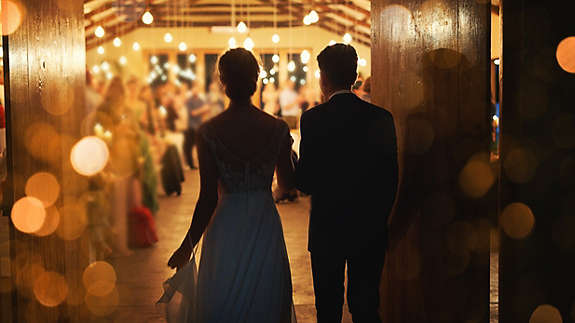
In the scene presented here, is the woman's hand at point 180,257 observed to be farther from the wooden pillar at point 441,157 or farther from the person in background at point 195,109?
the wooden pillar at point 441,157

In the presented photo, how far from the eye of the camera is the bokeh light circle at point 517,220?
2.40 meters

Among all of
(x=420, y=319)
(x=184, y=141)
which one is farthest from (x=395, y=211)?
(x=184, y=141)

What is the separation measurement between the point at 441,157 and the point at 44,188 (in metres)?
1.81

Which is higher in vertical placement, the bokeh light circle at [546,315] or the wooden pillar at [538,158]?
the wooden pillar at [538,158]

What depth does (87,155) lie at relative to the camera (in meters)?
3.03

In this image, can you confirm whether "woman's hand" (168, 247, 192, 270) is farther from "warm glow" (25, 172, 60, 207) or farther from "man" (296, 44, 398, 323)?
"warm glow" (25, 172, 60, 207)

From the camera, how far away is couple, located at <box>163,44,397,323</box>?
2164 millimetres

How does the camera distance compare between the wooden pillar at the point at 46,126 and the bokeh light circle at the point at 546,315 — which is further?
the bokeh light circle at the point at 546,315

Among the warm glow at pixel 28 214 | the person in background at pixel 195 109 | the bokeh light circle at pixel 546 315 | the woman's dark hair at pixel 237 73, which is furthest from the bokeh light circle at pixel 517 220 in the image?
the warm glow at pixel 28 214

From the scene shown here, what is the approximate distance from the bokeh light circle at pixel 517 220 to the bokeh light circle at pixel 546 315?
33 cm

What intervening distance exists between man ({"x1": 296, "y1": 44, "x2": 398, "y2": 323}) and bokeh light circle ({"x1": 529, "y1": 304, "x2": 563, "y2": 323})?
28.2 inches

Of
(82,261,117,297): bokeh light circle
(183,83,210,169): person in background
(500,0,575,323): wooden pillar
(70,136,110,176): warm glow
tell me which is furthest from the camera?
(82,261,117,297): bokeh light circle

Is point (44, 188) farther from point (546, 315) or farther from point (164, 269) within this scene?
point (164, 269)

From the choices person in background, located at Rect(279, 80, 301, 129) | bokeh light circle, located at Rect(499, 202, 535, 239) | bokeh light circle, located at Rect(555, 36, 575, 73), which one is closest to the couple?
bokeh light circle, located at Rect(499, 202, 535, 239)
